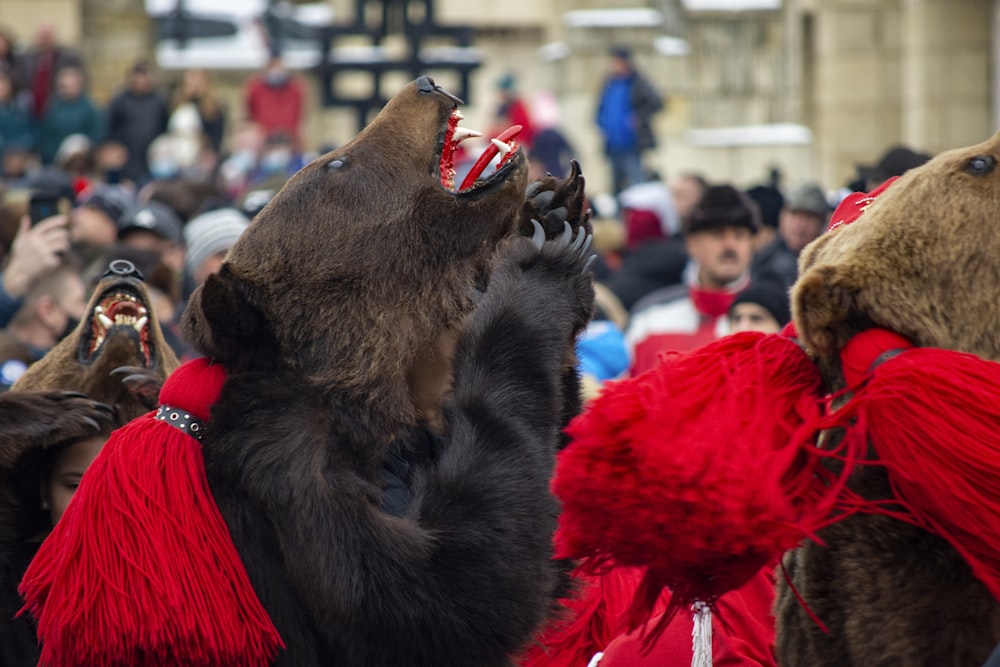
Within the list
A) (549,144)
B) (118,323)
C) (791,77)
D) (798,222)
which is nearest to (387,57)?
(549,144)

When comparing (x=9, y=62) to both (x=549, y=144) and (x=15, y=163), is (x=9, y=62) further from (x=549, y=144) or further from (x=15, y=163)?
(x=549, y=144)

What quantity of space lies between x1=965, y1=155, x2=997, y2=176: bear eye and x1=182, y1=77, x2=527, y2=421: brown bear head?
3.14ft

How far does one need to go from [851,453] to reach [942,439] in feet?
0.45

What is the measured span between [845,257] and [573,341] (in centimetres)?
76

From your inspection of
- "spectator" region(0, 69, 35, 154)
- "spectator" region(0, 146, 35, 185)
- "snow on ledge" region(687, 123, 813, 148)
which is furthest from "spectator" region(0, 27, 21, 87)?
"snow on ledge" region(687, 123, 813, 148)

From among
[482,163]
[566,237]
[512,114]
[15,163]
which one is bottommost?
[15,163]

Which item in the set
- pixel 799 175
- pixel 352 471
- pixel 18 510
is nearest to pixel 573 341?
pixel 352 471

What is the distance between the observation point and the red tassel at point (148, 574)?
2627 millimetres

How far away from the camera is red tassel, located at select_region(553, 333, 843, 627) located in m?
2.15

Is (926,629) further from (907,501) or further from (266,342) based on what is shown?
(266,342)

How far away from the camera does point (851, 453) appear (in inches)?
86.5

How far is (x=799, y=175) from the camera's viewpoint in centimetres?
1580

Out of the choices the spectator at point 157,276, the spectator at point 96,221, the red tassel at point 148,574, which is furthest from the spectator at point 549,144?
the red tassel at point 148,574

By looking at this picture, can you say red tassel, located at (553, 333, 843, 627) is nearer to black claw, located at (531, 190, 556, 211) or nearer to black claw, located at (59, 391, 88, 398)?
black claw, located at (531, 190, 556, 211)
